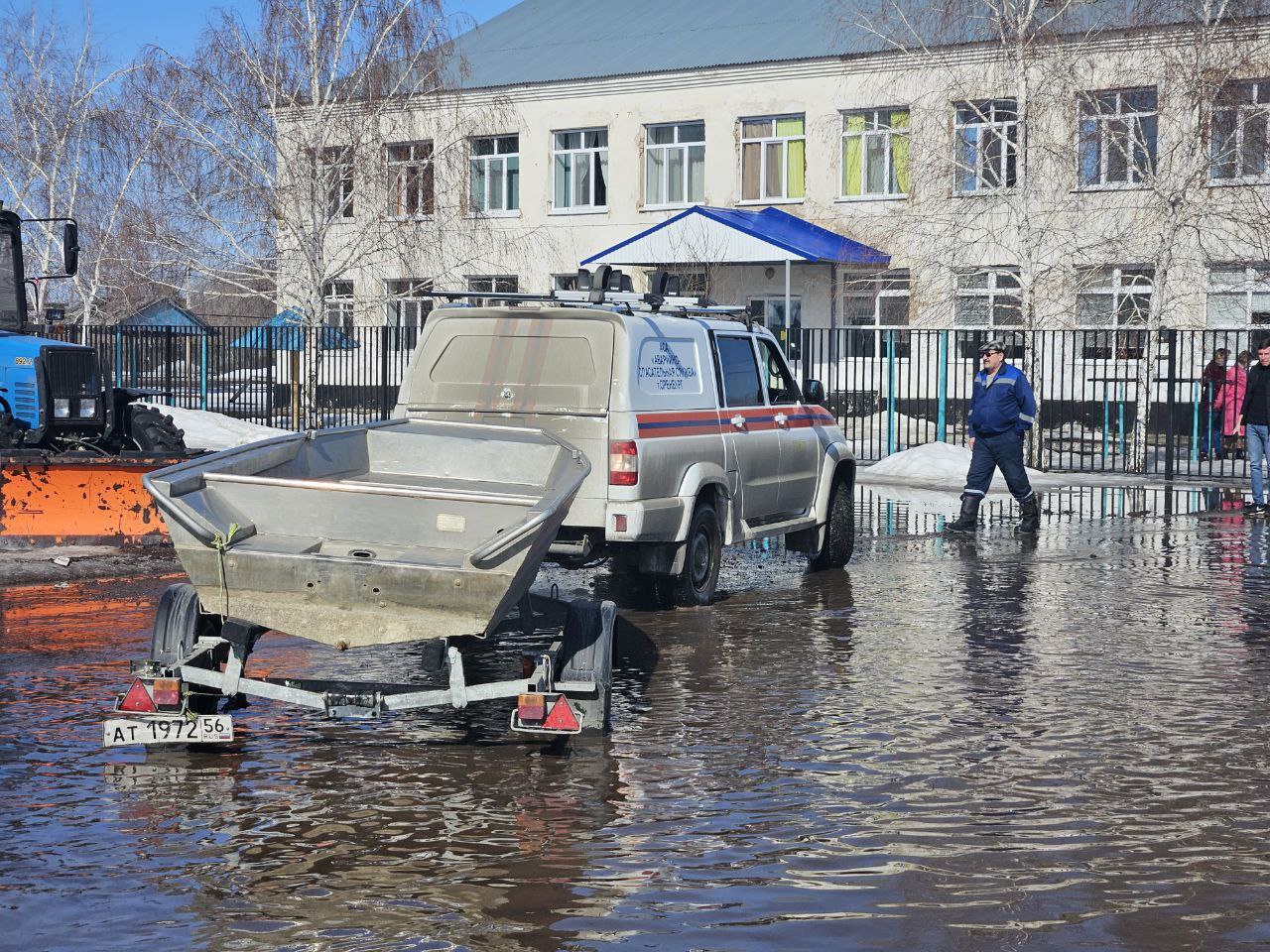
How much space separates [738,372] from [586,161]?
99.8 feet

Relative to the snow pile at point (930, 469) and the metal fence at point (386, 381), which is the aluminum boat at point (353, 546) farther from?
the metal fence at point (386, 381)

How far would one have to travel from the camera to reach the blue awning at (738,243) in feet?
114

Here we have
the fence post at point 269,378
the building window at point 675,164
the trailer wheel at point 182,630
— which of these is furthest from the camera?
the building window at point 675,164

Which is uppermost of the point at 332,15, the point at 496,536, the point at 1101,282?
the point at 332,15

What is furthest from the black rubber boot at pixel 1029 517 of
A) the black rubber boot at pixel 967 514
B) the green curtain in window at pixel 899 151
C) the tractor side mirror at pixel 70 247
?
the green curtain in window at pixel 899 151

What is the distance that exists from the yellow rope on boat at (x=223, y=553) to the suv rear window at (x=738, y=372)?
5.78 m

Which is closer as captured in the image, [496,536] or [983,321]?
[496,536]

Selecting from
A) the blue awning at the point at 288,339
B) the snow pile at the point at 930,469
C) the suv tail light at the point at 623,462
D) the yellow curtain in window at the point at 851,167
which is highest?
the yellow curtain in window at the point at 851,167

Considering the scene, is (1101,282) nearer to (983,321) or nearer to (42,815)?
(983,321)

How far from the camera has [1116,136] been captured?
1074 inches

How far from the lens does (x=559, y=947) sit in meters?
5.20

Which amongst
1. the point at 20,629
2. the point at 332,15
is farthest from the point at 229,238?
the point at 20,629

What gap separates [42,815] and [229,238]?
27.7 metres

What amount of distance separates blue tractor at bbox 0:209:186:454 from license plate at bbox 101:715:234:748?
901cm
